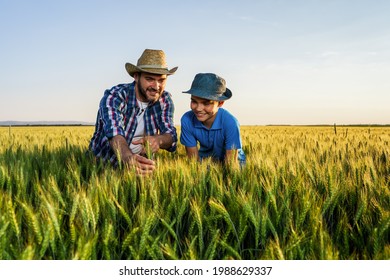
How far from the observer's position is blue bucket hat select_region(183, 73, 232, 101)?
134 inches

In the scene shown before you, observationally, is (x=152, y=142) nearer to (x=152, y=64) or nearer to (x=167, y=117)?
(x=167, y=117)

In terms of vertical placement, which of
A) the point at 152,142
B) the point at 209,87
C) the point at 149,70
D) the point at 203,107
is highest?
the point at 149,70

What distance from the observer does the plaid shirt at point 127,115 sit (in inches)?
141

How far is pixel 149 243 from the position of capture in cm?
152

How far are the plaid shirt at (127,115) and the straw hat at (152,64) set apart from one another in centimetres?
27

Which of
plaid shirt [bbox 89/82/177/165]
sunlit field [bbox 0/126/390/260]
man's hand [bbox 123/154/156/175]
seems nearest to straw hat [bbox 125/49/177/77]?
plaid shirt [bbox 89/82/177/165]

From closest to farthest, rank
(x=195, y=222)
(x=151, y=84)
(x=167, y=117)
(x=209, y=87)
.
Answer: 1. (x=195, y=222)
2. (x=209, y=87)
3. (x=151, y=84)
4. (x=167, y=117)

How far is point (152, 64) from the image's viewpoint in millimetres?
3611

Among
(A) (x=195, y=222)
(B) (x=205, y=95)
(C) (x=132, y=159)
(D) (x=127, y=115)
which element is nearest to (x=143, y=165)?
(C) (x=132, y=159)

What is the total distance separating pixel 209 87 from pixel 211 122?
1.42 feet

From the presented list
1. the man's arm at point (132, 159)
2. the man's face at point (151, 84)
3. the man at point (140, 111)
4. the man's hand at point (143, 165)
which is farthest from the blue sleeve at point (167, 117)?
the man's hand at point (143, 165)

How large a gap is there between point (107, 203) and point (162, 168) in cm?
66

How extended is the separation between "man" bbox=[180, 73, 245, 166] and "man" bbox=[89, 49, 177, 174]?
205 mm

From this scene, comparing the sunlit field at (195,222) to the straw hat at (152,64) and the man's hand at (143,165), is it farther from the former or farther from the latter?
the straw hat at (152,64)
